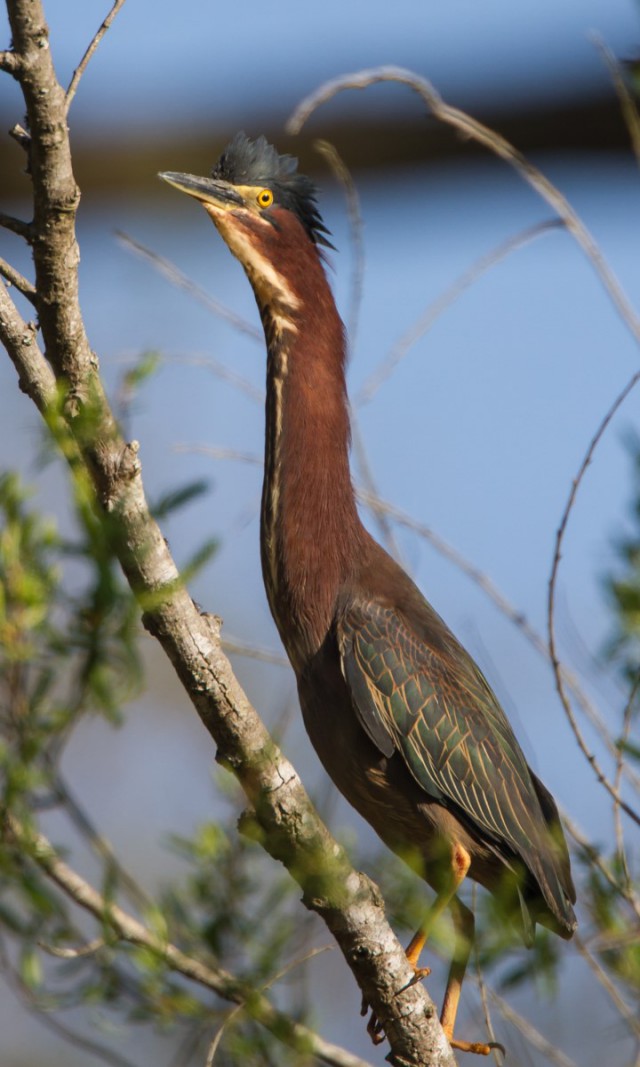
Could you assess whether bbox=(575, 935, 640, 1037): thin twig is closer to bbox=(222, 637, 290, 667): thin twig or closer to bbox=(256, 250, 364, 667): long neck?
bbox=(256, 250, 364, 667): long neck

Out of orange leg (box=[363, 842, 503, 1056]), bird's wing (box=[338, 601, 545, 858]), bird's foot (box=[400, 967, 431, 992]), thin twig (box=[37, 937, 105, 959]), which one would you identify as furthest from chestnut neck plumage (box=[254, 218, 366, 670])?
thin twig (box=[37, 937, 105, 959])

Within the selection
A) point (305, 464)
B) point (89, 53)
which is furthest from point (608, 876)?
point (89, 53)

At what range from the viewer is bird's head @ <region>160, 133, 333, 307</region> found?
2955 millimetres

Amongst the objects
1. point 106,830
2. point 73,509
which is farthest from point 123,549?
point 106,830

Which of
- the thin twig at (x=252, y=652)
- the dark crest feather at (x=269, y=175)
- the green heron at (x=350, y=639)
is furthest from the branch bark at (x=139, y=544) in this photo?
the dark crest feather at (x=269, y=175)

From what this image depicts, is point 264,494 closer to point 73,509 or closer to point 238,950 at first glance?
point 238,950

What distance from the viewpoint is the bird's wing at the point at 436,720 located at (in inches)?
110

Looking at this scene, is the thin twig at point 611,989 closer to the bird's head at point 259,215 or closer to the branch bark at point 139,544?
the branch bark at point 139,544

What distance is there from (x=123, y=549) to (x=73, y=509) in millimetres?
245

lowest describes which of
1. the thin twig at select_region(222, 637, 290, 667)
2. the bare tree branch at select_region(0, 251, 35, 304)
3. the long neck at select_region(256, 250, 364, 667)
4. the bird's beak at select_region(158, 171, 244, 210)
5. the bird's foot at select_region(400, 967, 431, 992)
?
the bird's foot at select_region(400, 967, 431, 992)

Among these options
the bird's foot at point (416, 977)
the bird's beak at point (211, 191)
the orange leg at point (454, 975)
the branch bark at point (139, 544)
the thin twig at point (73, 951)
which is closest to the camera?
the branch bark at point (139, 544)

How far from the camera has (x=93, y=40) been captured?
1773 millimetres

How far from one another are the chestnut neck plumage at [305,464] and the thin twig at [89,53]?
114 cm

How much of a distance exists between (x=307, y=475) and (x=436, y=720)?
0.64 m
